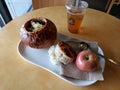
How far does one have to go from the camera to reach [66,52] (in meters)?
0.61

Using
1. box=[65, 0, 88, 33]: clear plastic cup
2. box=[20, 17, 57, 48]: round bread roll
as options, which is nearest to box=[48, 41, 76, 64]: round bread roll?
box=[20, 17, 57, 48]: round bread roll

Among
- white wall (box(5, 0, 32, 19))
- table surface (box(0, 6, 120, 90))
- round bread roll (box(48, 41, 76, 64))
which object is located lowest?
white wall (box(5, 0, 32, 19))

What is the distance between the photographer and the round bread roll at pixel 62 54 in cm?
61

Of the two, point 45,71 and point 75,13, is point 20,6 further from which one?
point 45,71

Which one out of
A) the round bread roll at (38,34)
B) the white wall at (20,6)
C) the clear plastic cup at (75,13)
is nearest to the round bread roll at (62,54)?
the round bread roll at (38,34)

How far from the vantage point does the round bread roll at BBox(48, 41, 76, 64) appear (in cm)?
61

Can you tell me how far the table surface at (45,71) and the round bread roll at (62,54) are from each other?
6 centimetres

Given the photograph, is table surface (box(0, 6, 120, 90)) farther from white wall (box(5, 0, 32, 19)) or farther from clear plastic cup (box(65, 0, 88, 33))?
white wall (box(5, 0, 32, 19))

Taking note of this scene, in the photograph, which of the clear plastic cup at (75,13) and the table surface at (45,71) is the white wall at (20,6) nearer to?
the table surface at (45,71)

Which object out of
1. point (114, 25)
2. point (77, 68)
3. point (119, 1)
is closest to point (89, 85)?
point (77, 68)

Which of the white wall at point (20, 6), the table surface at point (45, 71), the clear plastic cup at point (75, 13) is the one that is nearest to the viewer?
the table surface at point (45, 71)

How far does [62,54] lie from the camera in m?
0.61

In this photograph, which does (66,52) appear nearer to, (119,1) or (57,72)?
(57,72)

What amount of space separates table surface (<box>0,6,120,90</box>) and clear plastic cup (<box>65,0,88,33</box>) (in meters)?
0.03
